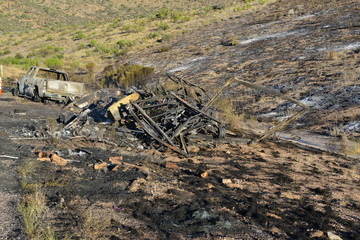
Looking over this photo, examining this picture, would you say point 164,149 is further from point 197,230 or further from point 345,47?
point 345,47

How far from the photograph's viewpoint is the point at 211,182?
602 centimetres

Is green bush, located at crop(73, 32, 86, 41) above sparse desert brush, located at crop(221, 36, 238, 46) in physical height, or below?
below

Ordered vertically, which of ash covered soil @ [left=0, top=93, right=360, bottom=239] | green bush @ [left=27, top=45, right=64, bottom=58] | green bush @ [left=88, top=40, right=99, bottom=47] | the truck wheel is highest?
ash covered soil @ [left=0, top=93, right=360, bottom=239]

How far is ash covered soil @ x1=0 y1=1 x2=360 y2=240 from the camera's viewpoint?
4262 millimetres

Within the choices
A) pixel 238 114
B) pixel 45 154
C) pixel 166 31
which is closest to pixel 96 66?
pixel 166 31

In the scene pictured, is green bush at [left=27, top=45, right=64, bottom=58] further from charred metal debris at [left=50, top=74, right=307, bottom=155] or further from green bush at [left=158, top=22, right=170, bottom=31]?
charred metal debris at [left=50, top=74, right=307, bottom=155]

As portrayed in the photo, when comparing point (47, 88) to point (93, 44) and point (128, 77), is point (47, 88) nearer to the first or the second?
point (128, 77)

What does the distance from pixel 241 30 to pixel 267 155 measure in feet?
61.4

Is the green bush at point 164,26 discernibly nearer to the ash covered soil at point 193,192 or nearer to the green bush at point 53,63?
the green bush at point 53,63

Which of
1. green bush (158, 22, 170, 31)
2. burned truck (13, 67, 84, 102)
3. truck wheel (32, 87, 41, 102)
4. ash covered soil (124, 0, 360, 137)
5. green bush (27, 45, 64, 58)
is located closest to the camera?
ash covered soil (124, 0, 360, 137)

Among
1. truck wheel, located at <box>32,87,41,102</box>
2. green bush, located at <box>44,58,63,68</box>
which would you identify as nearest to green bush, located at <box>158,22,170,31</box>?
green bush, located at <box>44,58,63,68</box>

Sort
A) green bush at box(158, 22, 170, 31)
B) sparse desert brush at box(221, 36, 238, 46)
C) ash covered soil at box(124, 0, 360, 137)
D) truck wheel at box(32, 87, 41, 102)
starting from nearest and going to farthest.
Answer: ash covered soil at box(124, 0, 360, 137), truck wheel at box(32, 87, 41, 102), sparse desert brush at box(221, 36, 238, 46), green bush at box(158, 22, 170, 31)

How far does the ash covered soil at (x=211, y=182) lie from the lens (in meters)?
4.26

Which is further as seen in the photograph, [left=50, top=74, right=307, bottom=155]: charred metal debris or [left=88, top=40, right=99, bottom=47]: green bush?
[left=88, top=40, right=99, bottom=47]: green bush
